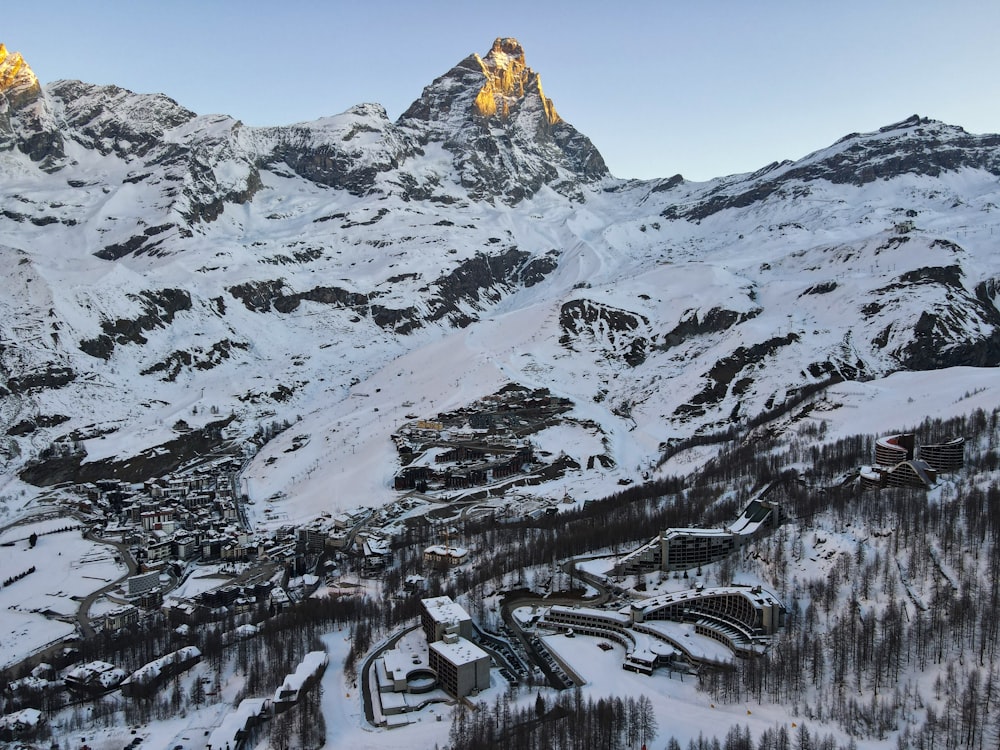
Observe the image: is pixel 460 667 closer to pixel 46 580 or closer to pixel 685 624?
pixel 685 624

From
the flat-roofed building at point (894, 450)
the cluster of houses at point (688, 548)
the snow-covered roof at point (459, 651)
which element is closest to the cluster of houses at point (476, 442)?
the cluster of houses at point (688, 548)

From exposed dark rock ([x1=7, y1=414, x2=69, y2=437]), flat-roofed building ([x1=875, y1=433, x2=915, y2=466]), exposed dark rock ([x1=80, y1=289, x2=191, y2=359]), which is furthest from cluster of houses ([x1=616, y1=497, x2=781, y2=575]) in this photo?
exposed dark rock ([x1=80, y1=289, x2=191, y2=359])

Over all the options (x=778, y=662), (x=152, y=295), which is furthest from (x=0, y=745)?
(x=152, y=295)

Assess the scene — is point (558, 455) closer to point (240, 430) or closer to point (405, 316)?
point (240, 430)

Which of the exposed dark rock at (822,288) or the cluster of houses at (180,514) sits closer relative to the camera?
the cluster of houses at (180,514)

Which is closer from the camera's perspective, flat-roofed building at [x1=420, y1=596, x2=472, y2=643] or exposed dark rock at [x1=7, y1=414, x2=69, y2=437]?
flat-roofed building at [x1=420, y1=596, x2=472, y2=643]

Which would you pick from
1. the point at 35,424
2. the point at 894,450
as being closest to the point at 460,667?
the point at 894,450

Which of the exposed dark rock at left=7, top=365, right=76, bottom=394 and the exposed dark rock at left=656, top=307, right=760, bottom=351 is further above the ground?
the exposed dark rock at left=656, top=307, right=760, bottom=351

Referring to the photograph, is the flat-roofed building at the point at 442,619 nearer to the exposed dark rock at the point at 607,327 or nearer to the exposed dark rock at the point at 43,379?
the exposed dark rock at the point at 607,327

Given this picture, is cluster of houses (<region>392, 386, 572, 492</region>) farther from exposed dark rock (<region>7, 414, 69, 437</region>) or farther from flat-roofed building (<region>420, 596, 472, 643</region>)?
exposed dark rock (<region>7, 414, 69, 437</region>)
